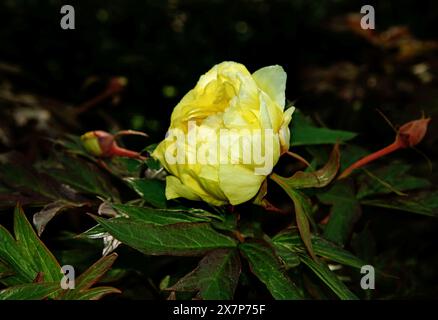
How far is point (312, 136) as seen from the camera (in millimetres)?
1092

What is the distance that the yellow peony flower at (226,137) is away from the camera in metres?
0.84

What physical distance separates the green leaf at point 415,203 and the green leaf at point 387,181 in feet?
0.06

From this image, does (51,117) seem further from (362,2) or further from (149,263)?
(362,2)

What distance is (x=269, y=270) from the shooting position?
0.83 metres

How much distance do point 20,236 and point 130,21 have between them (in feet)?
4.95

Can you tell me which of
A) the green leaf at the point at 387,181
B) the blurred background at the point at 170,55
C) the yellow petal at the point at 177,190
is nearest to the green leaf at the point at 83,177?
the yellow petal at the point at 177,190

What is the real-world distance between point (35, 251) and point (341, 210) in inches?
18.4

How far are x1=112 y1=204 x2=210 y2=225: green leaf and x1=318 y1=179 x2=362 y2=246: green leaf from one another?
0.22 metres

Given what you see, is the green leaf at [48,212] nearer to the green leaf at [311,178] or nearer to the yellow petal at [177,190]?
the yellow petal at [177,190]

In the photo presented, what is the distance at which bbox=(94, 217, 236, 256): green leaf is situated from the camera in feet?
2.65

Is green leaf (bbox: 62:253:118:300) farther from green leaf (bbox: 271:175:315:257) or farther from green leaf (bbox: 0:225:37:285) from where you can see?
green leaf (bbox: 271:175:315:257)

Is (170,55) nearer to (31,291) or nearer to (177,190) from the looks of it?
(177,190)

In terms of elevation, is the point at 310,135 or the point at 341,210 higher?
the point at 310,135

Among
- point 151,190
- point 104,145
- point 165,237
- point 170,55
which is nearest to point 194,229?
point 165,237
